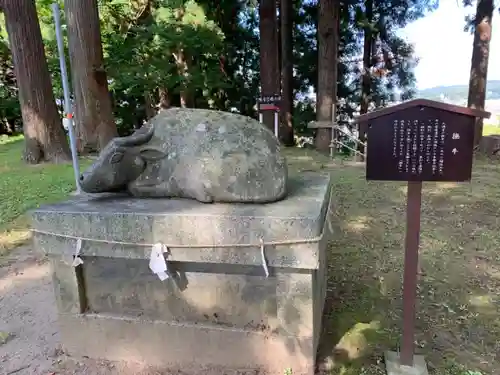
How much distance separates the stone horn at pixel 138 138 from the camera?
219 cm

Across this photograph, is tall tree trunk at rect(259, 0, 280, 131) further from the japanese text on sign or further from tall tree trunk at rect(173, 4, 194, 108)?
the japanese text on sign

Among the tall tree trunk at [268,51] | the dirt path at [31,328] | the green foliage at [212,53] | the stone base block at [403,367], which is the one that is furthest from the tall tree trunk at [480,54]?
the dirt path at [31,328]

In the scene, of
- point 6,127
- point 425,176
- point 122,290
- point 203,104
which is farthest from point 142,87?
point 425,176

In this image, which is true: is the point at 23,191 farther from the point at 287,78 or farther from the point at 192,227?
the point at 287,78

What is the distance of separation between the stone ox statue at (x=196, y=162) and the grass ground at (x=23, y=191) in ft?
7.63

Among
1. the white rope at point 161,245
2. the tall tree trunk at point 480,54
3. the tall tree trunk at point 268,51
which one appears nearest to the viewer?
the white rope at point 161,245

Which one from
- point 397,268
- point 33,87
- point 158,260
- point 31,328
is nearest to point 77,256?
point 158,260

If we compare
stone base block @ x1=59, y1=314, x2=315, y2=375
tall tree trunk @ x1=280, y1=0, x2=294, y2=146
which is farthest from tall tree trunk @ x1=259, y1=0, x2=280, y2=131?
stone base block @ x1=59, y1=314, x2=315, y2=375

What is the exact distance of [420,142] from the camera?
178cm

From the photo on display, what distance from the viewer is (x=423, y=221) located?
13.5ft

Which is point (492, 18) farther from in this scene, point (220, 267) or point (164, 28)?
point (220, 267)

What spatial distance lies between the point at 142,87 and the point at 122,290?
8.11m

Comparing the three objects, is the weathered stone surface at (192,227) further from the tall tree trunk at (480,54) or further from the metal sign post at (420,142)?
the tall tree trunk at (480,54)

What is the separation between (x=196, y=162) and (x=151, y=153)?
0.30 metres
